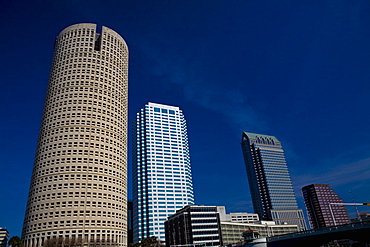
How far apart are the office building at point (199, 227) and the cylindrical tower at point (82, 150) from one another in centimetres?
3175

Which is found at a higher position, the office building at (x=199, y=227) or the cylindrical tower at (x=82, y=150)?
the cylindrical tower at (x=82, y=150)

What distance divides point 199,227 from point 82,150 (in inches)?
2933

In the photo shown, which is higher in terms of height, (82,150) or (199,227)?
(82,150)

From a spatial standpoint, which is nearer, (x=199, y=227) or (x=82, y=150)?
(x=82, y=150)

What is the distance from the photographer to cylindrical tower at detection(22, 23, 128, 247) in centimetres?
13475

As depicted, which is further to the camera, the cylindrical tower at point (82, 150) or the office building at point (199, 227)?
the office building at point (199, 227)

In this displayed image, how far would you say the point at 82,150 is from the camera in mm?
150500

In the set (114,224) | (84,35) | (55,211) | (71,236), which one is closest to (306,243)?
Answer: (114,224)

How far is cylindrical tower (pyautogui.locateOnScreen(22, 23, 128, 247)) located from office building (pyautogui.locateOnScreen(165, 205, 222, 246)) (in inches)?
1250

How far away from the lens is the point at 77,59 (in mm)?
174250

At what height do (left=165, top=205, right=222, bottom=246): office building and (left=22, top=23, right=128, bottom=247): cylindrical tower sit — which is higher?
(left=22, top=23, right=128, bottom=247): cylindrical tower

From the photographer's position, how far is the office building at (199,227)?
505 feet

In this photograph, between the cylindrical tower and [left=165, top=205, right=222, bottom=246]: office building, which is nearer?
the cylindrical tower

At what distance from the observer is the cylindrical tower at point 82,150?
135 metres
